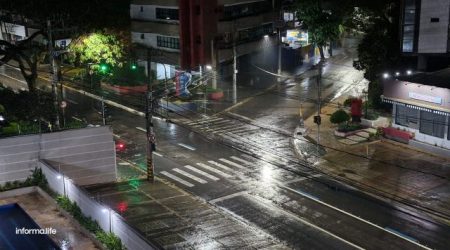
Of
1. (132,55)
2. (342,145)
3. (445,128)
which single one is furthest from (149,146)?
(132,55)

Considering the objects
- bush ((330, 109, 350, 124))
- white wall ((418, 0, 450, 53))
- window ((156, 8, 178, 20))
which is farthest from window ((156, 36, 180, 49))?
white wall ((418, 0, 450, 53))

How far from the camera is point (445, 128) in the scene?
3938cm

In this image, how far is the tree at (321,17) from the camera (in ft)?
183

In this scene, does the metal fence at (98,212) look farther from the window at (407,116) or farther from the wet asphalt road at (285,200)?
the window at (407,116)

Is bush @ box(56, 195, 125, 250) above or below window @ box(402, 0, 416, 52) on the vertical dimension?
below

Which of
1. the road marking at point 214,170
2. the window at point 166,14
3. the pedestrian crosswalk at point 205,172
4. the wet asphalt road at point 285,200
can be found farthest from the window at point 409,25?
the window at point 166,14

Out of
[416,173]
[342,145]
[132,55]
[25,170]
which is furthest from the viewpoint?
[132,55]

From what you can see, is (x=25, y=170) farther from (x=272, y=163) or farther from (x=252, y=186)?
(x=272, y=163)

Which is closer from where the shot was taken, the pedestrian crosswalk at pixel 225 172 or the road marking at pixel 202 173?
the pedestrian crosswalk at pixel 225 172

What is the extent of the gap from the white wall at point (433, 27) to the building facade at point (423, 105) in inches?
92.7

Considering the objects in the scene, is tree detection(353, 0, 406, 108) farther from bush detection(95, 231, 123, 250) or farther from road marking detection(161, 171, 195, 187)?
bush detection(95, 231, 123, 250)

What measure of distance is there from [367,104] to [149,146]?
2359 cm

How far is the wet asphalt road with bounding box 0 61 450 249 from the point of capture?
26859 millimetres

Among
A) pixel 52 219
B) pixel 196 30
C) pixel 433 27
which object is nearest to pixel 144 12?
pixel 196 30
